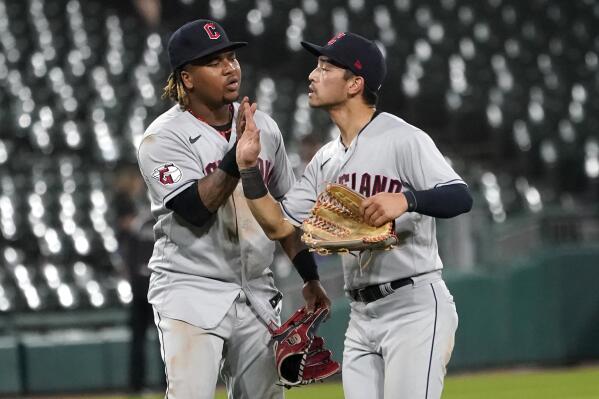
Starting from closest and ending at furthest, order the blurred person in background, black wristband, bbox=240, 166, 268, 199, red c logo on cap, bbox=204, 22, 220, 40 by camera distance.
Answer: black wristband, bbox=240, 166, 268, 199
red c logo on cap, bbox=204, 22, 220, 40
the blurred person in background

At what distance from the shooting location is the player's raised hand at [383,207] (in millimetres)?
3285

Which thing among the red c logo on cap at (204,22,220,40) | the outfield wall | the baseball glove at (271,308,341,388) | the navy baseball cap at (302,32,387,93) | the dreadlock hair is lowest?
the outfield wall

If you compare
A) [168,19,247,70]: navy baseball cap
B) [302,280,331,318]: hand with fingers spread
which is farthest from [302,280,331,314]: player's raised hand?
[168,19,247,70]: navy baseball cap

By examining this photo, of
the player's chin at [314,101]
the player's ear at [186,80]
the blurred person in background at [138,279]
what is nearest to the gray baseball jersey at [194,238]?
the player's ear at [186,80]

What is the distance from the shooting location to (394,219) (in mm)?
3328

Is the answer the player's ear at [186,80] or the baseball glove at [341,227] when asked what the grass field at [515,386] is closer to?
the baseball glove at [341,227]

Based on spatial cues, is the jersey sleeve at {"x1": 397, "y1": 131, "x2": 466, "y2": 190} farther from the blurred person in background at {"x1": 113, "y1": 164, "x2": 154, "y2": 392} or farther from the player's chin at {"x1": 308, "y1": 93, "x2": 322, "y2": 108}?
the blurred person in background at {"x1": 113, "y1": 164, "x2": 154, "y2": 392}

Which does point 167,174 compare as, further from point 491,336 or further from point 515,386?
point 491,336

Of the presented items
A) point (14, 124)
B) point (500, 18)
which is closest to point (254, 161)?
Result: point (14, 124)

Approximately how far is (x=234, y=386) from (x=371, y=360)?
1.83 feet

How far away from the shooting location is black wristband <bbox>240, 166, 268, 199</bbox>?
11.7 feet

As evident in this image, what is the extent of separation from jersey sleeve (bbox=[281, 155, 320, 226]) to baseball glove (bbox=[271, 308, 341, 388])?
362mm

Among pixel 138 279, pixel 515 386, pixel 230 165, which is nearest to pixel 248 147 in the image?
pixel 230 165

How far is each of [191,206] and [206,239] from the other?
178 mm
